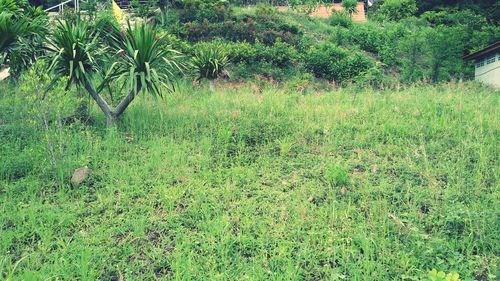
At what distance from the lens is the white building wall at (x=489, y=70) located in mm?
12758

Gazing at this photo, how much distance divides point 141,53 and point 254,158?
263 centimetres

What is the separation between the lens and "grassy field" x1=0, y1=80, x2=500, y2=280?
3.99m

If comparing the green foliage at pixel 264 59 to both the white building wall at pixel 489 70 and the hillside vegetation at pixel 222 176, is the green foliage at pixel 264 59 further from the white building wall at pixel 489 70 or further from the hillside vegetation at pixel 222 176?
the white building wall at pixel 489 70

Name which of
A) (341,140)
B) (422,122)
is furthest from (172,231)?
(422,122)

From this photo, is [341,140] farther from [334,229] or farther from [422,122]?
[334,229]

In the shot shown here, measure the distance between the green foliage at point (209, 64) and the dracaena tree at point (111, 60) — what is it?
11.5 ft

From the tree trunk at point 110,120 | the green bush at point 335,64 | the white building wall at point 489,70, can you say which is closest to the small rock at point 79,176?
the tree trunk at point 110,120

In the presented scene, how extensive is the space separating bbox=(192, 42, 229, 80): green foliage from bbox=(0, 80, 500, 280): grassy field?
3.35m

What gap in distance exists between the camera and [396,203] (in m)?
4.84

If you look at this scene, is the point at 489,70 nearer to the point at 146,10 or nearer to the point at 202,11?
the point at 202,11

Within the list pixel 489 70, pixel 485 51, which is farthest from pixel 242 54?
pixel 489 70

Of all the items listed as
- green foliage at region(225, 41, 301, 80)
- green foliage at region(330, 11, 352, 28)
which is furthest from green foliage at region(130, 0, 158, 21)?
green foliage at region(330, 11, 352, 28)

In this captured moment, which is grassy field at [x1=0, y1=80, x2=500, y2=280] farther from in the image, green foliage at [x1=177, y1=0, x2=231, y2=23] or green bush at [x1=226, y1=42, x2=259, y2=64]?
green foliage at [x1=177, y1=0, x2=231, y2=23]

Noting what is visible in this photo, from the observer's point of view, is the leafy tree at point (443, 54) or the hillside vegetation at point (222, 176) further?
the leafy tree at point (443, 54)
